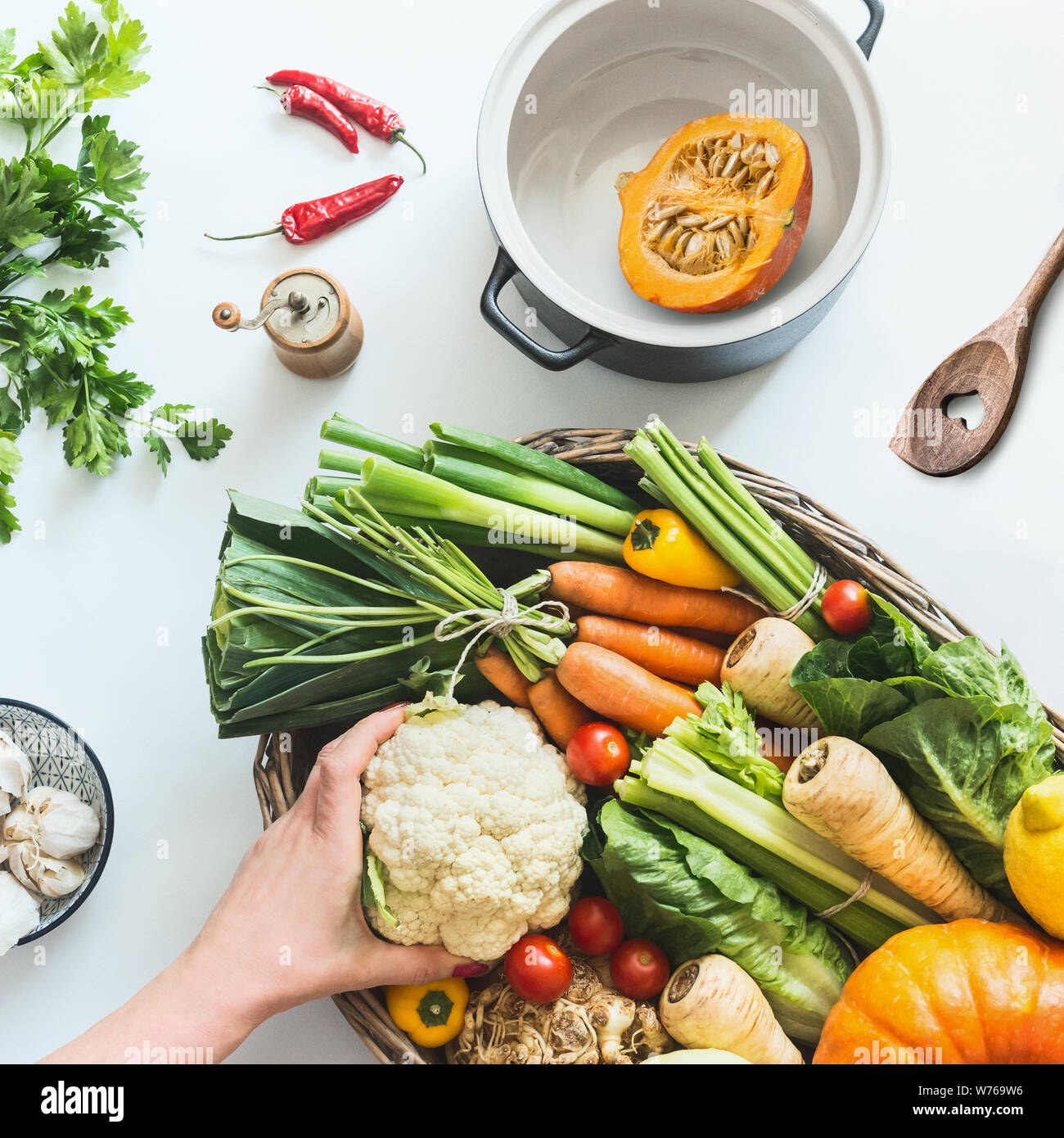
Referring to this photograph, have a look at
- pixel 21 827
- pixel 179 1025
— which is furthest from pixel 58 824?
pixel 179 1025

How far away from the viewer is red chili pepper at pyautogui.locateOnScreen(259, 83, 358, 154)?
1.38m

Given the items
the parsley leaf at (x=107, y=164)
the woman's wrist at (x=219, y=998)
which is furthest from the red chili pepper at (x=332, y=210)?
the woman's wrist at (x=219, y=998)

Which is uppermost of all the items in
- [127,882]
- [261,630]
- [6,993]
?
[261,630]

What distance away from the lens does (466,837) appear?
105 cm

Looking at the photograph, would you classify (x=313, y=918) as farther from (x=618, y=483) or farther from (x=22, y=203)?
(x=22, y=203)

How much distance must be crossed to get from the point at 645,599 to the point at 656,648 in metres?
0.06

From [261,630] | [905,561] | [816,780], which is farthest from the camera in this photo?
[905,561]

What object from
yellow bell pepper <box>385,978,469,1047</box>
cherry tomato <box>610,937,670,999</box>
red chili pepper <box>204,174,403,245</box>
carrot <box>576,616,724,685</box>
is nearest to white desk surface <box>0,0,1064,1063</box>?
red chili pepper <box>204,174,403,245</box>

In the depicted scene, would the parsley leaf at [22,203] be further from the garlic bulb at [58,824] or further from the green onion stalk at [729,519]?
the green onion stalk at [729,519]

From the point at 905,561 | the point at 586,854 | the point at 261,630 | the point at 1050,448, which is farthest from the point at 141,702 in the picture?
the point at 1050,448

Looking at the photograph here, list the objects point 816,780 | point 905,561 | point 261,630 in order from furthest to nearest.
→ point 905,561
point 261,630
point 816,780

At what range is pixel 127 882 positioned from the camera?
1341mm

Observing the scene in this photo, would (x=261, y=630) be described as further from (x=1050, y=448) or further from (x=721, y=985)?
(x=1050, y=448)

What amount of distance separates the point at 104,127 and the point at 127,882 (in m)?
1.11
